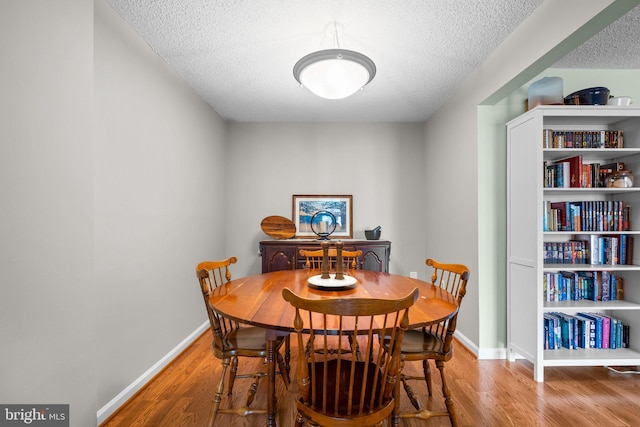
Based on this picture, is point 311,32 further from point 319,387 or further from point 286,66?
point 319,387

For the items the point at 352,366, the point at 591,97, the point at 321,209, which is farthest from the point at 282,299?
the point at 591,97

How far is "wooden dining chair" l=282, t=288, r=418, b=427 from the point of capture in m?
1.16

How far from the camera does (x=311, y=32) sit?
7.26 ft

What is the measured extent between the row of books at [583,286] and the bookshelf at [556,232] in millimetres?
11

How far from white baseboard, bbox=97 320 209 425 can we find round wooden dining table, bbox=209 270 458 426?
95cm

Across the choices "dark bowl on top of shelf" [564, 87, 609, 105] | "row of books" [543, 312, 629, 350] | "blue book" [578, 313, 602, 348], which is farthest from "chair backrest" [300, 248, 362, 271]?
"dark bowl on top of shelf" [564, 87, 609, 105]

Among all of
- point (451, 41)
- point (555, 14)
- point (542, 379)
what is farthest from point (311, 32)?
point (542, 379)

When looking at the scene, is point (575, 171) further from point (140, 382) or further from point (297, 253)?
point (140, 382)

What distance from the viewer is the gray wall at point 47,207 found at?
113 centimetres

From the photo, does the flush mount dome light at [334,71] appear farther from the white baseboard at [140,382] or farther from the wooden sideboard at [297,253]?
the white baseboard at [140,382]

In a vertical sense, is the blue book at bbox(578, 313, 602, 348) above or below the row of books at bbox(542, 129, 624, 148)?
below

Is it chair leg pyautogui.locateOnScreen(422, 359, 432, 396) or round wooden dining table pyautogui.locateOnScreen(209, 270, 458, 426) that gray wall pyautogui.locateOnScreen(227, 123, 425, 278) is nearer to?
round wooden dining table pyautogui.locateOnScreen(209, 270, 458, 426)

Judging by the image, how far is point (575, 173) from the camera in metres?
2.47

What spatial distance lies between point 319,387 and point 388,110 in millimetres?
3284
